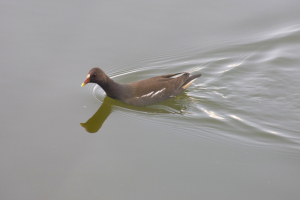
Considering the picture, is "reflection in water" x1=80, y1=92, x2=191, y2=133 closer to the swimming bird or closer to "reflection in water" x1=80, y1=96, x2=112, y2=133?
"reflection in water" x1=80, y1=96, x2=112, y2=133

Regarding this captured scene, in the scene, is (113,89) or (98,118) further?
(113,89)

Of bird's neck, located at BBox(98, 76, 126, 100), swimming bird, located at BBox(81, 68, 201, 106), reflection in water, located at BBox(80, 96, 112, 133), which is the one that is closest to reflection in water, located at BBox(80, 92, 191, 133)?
reflection in water, located at BBox(80, 96, 112, 133)

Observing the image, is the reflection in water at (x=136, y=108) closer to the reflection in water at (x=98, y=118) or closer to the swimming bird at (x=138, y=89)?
the reflection in water at (x=98, y=118)

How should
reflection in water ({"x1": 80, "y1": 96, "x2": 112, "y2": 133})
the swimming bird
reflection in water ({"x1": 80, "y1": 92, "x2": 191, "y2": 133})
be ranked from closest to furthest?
reflection in water ({"x1": 80, "y1": 96, "x2": 112, "y2": 133}) < reflection in water ({"x1": 80, "y1": 92, "x2": 191, "y2": 133}) < the swimming bird

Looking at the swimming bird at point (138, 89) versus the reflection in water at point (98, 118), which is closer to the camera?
the reflection in water at point (98, 118)

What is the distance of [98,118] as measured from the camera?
6.57 metres

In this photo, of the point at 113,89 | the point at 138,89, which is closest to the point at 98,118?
the point at 113,89

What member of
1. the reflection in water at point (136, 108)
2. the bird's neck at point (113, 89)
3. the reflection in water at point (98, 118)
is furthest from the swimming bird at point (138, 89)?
the reflection in water at point (98, 118)

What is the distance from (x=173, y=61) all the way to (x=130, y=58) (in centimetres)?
106

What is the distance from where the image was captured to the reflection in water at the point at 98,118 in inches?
246

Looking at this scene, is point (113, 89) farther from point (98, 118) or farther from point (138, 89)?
point (98, 118)

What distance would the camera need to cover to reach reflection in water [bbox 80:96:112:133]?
6.25 meters

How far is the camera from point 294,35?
8.84 m

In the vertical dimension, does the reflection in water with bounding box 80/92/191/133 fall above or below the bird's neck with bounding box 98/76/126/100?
below
